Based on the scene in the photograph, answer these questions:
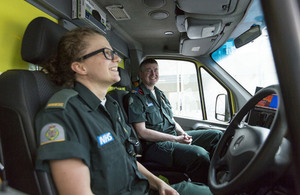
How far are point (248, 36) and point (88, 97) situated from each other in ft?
7.18

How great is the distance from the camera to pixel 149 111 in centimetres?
216

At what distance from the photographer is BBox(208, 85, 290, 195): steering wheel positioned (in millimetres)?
591

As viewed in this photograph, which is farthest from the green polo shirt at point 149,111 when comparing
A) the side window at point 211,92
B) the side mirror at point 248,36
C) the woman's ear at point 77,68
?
the side mirror at point 248,36

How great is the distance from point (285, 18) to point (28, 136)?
3.00 feet

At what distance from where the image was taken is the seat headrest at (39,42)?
99 centimetres

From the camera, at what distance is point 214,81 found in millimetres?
3090

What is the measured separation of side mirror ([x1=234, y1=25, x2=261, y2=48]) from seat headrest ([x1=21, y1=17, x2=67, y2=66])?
209 centimetres

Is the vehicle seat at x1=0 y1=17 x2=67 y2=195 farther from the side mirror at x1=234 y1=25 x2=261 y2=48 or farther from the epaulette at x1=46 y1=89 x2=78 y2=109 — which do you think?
the side mirror at x1=234 y1=25 x2=261 y2=48

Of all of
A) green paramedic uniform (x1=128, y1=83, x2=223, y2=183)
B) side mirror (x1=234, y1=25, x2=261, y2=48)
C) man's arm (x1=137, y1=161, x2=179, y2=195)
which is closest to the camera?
man's arm (x1=137, y1=161, x2=179, y2=195)

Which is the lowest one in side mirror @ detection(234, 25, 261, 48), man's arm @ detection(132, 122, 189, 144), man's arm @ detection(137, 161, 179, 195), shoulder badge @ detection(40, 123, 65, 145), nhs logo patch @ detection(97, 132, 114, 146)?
man's arm @ detection(137, 161, 179, 195)

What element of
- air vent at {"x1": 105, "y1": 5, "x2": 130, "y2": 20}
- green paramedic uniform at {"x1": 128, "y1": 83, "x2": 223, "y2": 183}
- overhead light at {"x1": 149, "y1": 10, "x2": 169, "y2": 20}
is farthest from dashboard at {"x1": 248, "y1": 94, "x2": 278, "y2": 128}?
air vent at {"x1": 105, "y1": 5, "x2": 130, "y2": 20}

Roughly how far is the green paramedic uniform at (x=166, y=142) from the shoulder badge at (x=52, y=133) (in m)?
1.16

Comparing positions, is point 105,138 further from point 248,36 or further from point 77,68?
point 248,36

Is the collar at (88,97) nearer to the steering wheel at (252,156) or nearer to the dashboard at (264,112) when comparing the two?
the steering wheel at (252,156)
